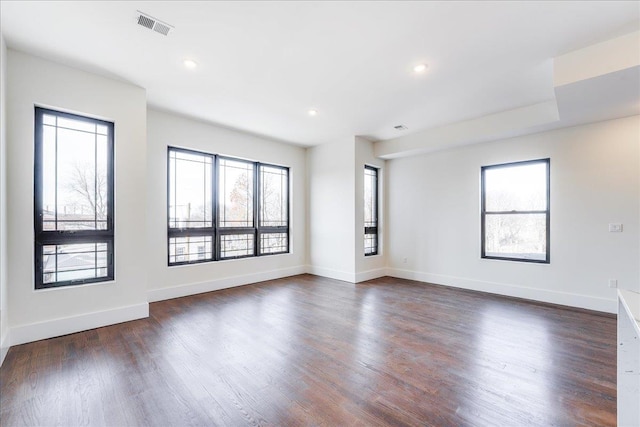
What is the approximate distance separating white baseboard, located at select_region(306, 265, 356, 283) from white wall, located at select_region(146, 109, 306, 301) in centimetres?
24

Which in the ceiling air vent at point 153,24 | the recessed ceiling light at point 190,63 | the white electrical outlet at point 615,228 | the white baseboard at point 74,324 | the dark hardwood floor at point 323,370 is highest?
the ceiling air vent at point 153,24

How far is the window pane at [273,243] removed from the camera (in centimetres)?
586

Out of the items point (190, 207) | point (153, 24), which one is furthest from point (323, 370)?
point (190, 207)

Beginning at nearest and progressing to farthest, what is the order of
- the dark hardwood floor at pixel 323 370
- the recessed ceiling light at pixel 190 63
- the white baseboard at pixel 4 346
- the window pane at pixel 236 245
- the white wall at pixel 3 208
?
the dark hardwood floor at pixel 323 370 < the white baseboard at pixel 4 346 < the white wall at pixel 3 208 < the recessed ceiling light at pixel 190 63 < the window pane at pixel 236 245

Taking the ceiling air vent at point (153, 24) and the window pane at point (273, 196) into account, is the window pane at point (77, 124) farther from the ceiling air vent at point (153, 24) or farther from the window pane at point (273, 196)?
the window pane at point (273, 196)

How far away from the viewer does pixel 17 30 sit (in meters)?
2.52

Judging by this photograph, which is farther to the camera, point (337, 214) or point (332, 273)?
point (332, 273)

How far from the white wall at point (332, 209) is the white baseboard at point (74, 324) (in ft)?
11.4

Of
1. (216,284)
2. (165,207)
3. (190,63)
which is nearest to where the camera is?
(190,63)

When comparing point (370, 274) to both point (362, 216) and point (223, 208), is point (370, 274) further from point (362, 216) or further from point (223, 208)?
point (223, 208)

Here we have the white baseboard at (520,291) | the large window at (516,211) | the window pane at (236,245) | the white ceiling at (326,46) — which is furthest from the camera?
the window pane at (236,245)

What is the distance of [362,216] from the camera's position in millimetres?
5750

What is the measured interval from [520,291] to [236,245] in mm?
4955

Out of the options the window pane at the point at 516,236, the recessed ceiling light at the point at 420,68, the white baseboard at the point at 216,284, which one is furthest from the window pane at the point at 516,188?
the white baseboard at the point at 216,284
